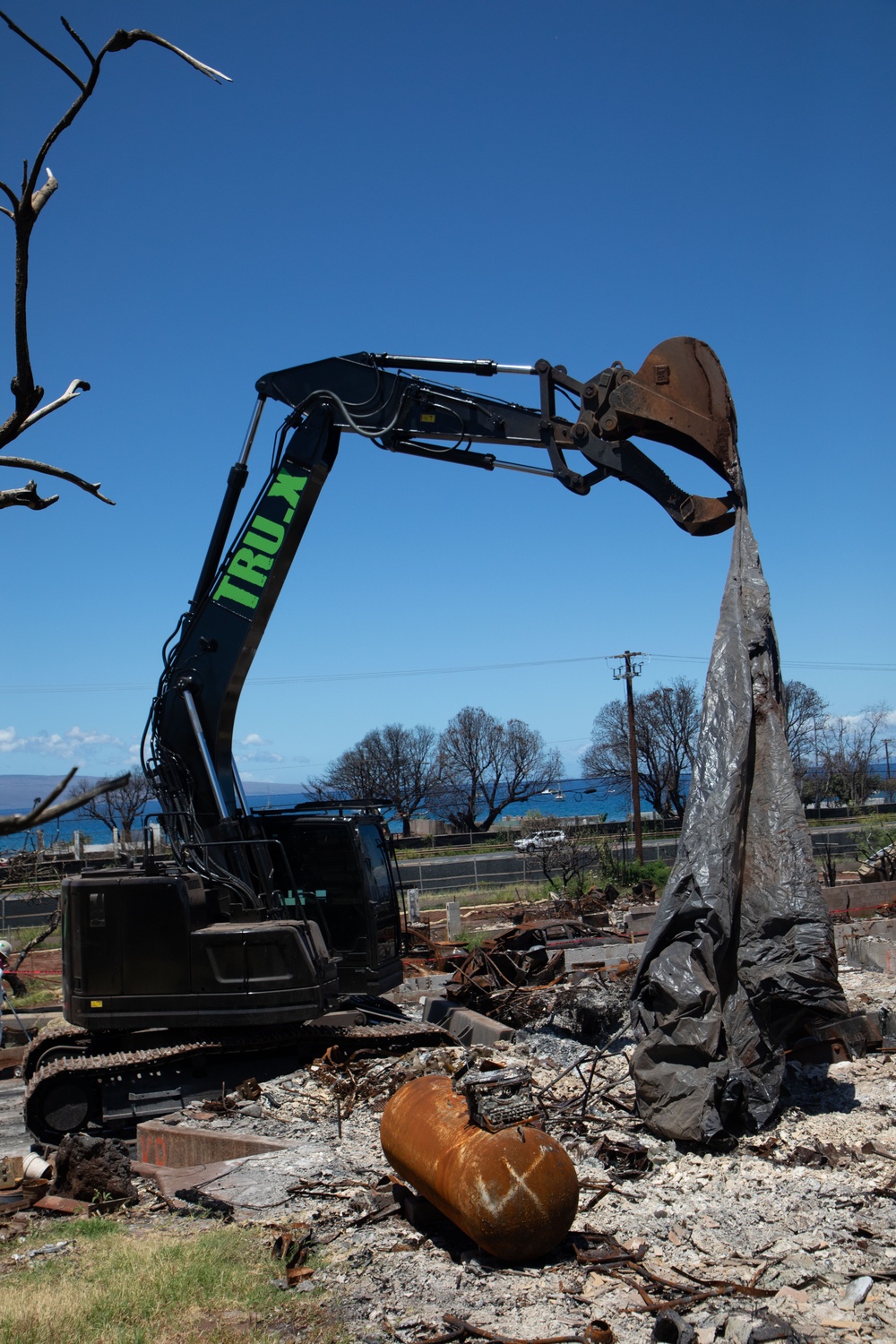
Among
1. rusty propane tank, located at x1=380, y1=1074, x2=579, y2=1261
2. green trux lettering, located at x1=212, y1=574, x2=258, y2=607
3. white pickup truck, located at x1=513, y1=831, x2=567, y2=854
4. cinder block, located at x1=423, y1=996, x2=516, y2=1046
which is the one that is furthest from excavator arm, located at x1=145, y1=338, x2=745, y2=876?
white pickup truck, located at x1=513, y1=831, x2=567, y2=854

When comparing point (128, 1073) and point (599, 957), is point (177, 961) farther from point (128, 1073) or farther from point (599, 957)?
point (599, 957)

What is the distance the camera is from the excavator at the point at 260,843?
920 cm

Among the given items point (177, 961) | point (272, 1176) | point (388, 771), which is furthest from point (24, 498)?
point (388, 771)

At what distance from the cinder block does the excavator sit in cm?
66

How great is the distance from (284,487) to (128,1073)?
218 inches

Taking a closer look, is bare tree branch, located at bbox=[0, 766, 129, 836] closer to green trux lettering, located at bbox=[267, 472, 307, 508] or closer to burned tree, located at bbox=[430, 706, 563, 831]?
green trux lettering, located at bbox=[267, 472, 307, 508]

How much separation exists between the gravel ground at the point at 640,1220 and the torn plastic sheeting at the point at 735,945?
37 centimetres

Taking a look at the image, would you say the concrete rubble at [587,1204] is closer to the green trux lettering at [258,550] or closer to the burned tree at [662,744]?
the green trux lettering at [258,550]

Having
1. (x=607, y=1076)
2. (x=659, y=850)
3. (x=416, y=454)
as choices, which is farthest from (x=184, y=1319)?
(x=659, y=850)

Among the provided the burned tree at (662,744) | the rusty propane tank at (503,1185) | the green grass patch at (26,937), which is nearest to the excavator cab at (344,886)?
the rusty propane tank at (503,1185)

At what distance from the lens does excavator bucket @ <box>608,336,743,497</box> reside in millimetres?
8438

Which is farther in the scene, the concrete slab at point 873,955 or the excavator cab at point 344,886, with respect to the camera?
the concrete slab at point 873,955

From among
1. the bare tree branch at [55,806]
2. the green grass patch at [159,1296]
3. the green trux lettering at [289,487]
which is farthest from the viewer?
the green trux lettering at [289,487]

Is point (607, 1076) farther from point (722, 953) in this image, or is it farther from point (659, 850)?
point (659, 850)
